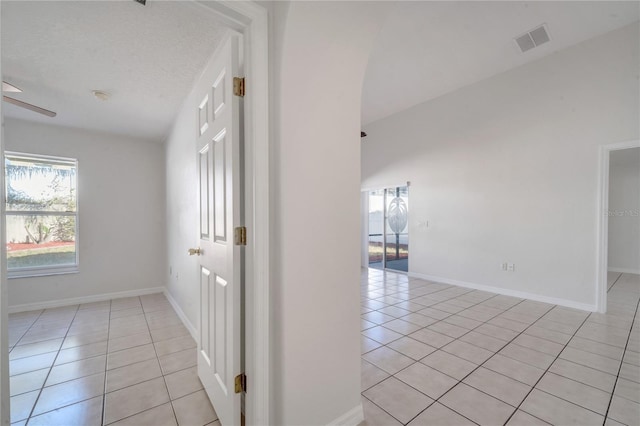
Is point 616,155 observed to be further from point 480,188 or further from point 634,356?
point 634,356

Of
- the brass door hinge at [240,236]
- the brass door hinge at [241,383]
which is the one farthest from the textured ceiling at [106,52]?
the brass door hinge at [241,383]

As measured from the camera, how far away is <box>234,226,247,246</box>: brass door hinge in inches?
55.5

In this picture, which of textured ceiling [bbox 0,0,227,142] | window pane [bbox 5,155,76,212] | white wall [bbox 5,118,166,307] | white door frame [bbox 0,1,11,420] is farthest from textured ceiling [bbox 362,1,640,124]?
window pane [bbox 5,155,76,212]

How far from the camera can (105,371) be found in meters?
2.22

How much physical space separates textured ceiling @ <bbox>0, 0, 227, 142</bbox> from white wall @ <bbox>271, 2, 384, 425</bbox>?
574 mm

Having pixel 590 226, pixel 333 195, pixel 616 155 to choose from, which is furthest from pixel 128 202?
pixel 616 155

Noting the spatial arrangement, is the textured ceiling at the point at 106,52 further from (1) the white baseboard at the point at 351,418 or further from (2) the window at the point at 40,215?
(1) the white baseboard at the point at 351,418

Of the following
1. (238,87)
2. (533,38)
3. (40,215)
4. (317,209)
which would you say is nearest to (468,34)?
(533,38)

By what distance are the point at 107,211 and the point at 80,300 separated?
1383mm

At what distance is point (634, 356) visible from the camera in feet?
7.58

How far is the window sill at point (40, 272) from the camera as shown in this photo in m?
3.64

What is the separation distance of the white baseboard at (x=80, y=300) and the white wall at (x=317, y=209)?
4.13 m

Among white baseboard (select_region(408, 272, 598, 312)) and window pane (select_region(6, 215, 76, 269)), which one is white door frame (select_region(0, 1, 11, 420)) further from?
white baseboard (select_region(408, 272, 598, 312))

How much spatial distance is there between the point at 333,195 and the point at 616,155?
6.82 metres
